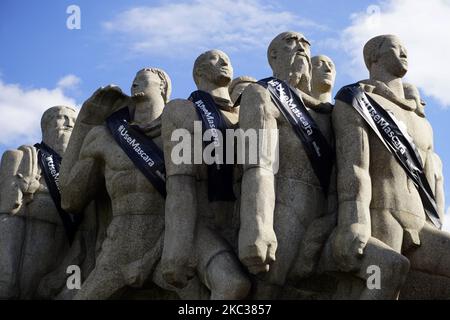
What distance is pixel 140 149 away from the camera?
15.0m

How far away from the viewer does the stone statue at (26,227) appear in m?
16.0

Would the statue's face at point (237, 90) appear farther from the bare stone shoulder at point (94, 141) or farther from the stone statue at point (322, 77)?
the bare stone shoulder at point (94, 141)

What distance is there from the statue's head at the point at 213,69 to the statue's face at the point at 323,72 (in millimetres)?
1343

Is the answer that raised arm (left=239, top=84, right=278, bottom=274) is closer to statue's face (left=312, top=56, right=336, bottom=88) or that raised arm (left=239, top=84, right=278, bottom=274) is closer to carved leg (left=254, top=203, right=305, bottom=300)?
carved leg (left=254, top=203, right=305, bottom=300)

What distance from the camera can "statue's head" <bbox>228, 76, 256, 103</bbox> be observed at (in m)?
15.8

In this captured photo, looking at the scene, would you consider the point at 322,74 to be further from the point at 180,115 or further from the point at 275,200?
the point at 275,200

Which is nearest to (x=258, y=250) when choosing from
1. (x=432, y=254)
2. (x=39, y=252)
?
(x=432, y=254)

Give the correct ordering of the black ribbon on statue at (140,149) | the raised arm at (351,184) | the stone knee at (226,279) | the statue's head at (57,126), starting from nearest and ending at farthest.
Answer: the raised arm at (351,184) → the stone knee at (226,279) → the black ribbon on statue at (140,149) → the statue's head at (57,126)

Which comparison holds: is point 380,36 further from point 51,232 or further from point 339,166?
point 51,232

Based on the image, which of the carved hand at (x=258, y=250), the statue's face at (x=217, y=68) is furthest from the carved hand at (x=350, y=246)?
the statue's face at (x=217, y=68)

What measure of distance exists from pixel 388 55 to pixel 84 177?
3911mm

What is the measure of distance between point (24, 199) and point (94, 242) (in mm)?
1082
